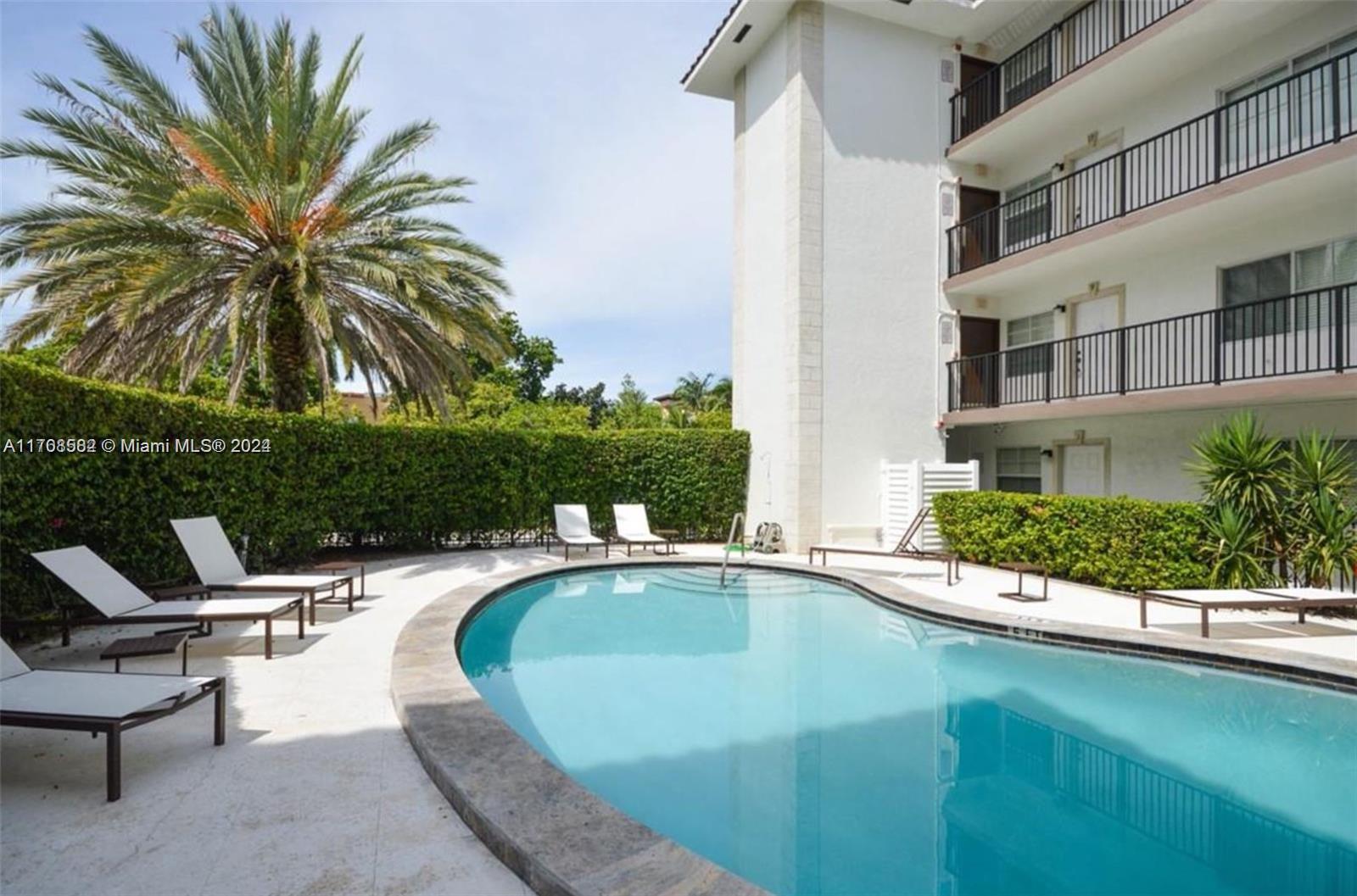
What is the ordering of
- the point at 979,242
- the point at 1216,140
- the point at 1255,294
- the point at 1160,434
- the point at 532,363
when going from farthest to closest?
1. the point at 532,363
2. the point at 979,242
3. the point at 1160,434
4. the point at 1255,294
5. the point at 1216,140

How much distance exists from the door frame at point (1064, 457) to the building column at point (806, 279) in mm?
5296

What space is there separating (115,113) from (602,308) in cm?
2769

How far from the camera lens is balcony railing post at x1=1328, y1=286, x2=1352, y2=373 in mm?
9883

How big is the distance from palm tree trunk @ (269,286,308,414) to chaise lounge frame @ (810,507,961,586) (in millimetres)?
9944

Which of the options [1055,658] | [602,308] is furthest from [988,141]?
[602,308]

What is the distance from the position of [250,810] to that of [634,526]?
11984 mm

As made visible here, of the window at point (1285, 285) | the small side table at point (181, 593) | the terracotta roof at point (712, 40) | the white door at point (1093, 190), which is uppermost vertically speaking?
the terracotta roof at point (712, 40)

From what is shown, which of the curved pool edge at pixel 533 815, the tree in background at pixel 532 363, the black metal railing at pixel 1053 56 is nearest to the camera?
the curved pool edge at pixel 533 815

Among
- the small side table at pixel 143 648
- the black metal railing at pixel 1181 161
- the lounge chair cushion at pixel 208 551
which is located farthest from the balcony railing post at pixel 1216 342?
the lounge chair cushion at pixel 208 551

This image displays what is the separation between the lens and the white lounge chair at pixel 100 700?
367cm

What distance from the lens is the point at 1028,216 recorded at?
16.6m

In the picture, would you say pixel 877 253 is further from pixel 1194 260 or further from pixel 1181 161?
pixel 1194 260

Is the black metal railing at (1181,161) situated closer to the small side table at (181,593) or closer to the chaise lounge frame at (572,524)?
the chaise lounge frame at (572,524)

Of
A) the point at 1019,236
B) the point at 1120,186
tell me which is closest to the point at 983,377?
the point at 1019,236
